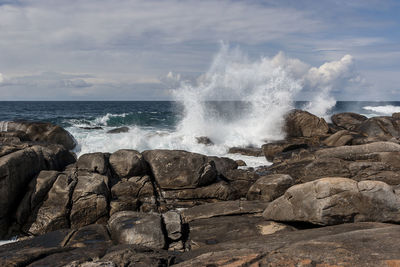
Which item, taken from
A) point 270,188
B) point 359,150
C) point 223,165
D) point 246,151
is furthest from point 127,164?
point 246,151

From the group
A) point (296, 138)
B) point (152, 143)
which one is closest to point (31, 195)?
point (152, 143)

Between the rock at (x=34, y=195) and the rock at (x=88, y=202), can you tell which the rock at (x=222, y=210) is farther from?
the rock at (x=34, y=195)

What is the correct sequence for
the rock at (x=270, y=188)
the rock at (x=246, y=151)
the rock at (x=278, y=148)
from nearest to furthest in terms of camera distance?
1. the rock at (x=270, y=188)
2. the rock at (x=278, y=148)
3. the rock at (x=246, y=151)

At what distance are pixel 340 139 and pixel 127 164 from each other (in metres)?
13.0

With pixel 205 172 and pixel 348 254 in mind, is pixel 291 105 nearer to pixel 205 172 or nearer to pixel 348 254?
pixel 205 172

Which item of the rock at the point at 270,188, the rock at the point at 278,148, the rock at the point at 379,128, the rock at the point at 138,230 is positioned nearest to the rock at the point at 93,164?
the rock at the point at 138,230

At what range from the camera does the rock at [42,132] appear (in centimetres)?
1698

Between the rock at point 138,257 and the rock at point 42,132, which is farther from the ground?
the rock at point 42,132

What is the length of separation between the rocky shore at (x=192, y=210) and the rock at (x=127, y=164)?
0.11 feet

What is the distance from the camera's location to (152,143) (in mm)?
21250

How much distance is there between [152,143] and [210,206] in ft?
41.7

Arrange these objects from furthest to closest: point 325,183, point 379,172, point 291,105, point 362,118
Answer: point 362,118 < point 291,105 < point 379,172 < point 325,183

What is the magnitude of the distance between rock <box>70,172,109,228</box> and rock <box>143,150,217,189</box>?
218 centimetres

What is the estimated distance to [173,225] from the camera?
7.30 metres
